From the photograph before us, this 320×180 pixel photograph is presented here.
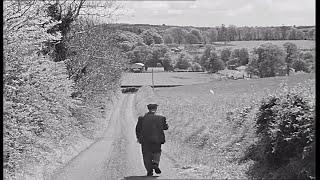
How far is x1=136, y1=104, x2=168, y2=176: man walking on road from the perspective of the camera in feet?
33.7

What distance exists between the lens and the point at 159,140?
10352mm

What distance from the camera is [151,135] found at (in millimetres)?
10281

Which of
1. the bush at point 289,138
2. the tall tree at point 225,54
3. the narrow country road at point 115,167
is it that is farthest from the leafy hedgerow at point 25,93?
the tall tree at point 225,54

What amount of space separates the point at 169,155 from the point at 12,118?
4256mm

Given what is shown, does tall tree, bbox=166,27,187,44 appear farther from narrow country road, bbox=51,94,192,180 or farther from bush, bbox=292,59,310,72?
narrow country road, bbox=51,94,192,180

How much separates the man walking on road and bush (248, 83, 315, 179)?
7.76 ft

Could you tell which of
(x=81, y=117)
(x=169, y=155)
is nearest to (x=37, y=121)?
(x=169, y=155)

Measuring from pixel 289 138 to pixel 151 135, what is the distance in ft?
9.93

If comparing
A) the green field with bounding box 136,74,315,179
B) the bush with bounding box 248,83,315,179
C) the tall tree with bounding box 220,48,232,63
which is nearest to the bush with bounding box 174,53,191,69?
the tall tree with bounding box 220,48,232,63

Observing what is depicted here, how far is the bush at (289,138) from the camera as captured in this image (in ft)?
27.7

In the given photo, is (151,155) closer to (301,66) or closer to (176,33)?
(301,66)

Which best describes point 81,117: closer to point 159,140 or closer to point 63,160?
point 63,160

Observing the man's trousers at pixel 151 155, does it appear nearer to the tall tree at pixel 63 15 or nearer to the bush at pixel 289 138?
the bush at pixel 289 138

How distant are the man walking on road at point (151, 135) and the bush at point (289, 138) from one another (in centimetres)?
236
